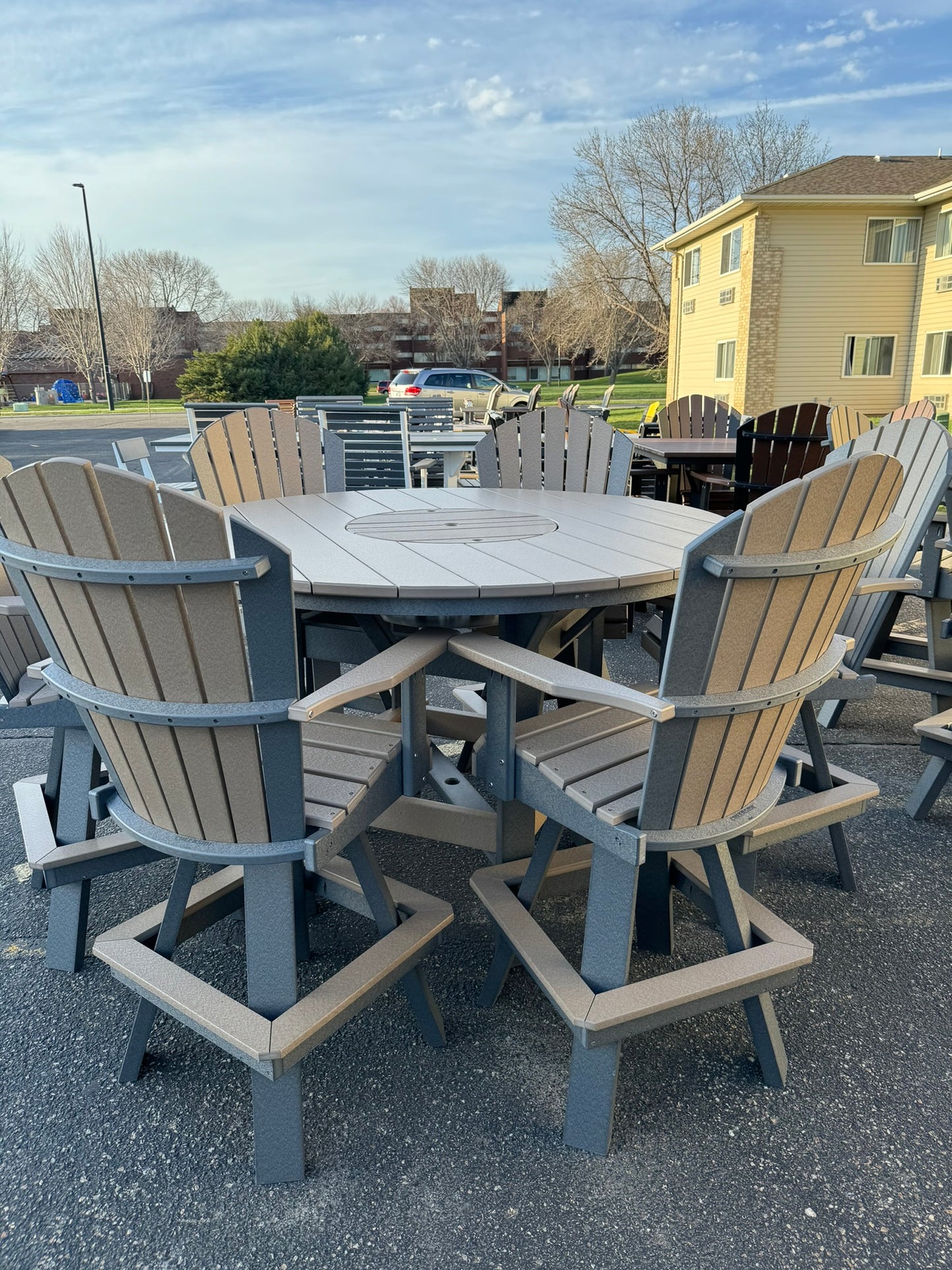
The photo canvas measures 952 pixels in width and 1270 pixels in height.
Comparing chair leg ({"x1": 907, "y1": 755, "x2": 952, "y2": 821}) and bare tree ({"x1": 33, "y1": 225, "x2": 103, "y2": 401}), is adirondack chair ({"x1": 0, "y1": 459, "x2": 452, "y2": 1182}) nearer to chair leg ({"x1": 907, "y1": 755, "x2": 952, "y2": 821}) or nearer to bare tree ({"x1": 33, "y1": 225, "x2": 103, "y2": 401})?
chair leg ({"x1": 907, "y1": 755, "x2": 952, "y2": 821})

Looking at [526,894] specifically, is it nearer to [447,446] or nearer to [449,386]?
[447,446]

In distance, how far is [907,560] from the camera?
122 inches

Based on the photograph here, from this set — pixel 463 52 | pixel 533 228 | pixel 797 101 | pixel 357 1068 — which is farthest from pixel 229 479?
pixel 533 228

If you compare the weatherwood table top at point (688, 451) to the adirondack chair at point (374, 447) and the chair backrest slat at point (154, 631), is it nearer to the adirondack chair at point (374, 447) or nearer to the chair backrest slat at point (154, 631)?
the adirondack chair at point (374, 447)

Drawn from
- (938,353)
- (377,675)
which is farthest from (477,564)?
(938,353)

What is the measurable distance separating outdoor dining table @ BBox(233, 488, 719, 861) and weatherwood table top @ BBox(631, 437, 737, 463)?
2432 millimetres

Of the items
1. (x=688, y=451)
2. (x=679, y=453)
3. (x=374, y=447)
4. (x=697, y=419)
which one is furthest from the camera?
(x=697, y=419)

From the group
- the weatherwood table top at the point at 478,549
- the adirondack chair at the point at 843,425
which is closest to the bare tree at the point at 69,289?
the adirondack chair at the point at 843,425

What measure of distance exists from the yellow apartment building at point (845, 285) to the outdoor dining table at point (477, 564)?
19.1 metres

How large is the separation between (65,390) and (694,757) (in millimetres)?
50725

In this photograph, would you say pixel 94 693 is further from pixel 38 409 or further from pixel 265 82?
pixel 38 409

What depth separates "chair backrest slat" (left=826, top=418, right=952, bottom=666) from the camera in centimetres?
306

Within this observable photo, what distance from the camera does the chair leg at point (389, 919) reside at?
1775 mm

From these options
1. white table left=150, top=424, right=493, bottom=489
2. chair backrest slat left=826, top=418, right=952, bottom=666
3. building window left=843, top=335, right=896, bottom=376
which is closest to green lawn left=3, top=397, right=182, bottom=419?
building window left=843, top=335, right=896, bottom=376
